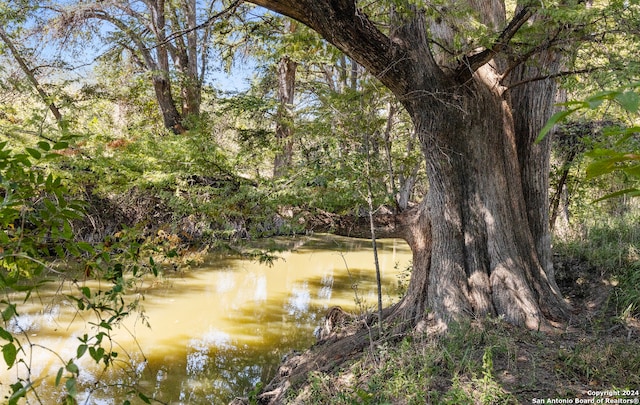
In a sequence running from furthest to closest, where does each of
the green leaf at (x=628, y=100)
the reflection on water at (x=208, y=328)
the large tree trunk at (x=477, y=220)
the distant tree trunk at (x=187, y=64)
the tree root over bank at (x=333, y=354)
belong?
the distant tree trunk at (x=187, y=64), the reflection on water at (x=208, y=328), the large tree trunk at (x=477, y=220), the tree root over bank at (x=333, y=354), the green leaf at (x=628, y=100)

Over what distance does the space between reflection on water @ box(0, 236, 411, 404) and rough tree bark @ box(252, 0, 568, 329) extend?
106 cm

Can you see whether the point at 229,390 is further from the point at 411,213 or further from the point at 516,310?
the point at 516,310

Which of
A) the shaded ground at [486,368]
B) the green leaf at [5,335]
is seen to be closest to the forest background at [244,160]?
the green leaf at [5,335]

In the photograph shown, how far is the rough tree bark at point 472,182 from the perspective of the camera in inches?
178

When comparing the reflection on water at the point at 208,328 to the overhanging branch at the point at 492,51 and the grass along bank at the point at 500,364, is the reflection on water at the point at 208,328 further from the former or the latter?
the overhanging branch at the point at 492,51

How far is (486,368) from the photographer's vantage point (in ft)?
11.9

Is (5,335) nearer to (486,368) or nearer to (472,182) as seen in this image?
(486,368)

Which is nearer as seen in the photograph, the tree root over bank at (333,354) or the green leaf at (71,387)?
the green leaf at (71,387)

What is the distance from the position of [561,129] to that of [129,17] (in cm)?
903

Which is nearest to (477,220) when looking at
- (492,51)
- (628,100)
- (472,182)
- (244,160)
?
(472,182)

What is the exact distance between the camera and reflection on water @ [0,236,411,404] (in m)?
5.89

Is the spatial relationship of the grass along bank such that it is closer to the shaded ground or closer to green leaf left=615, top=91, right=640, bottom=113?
the shaded ground

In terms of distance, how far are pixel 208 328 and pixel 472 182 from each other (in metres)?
5.16

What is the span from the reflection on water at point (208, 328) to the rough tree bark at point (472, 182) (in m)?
1.06
